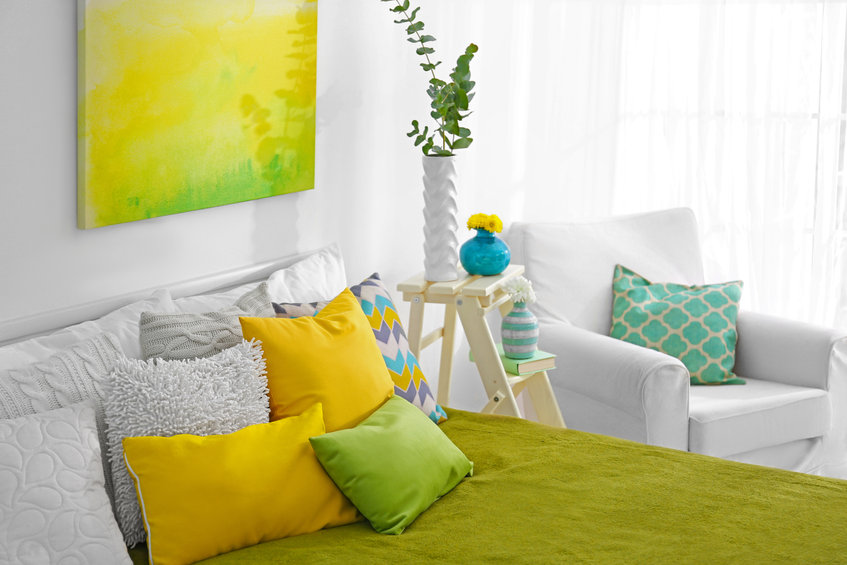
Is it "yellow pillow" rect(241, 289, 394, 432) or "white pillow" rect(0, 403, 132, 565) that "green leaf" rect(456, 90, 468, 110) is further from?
"white pillow" rect(0, 403, 132, 565)

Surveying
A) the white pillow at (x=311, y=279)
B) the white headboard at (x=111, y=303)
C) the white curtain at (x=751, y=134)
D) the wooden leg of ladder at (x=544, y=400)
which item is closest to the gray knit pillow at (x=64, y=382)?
the white headboard at (x=111, y=303)

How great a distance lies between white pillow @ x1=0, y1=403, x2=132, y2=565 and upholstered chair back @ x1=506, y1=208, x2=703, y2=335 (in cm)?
190

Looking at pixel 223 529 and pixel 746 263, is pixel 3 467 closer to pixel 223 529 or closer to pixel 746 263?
pixel 223 529

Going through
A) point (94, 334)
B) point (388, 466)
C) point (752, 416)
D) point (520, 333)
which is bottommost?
point (752, 416)

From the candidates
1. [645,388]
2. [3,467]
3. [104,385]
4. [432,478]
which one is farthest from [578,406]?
[3,467]

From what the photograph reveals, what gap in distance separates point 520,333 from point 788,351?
939 millimetres

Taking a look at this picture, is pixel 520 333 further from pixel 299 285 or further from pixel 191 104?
pixel 191 104

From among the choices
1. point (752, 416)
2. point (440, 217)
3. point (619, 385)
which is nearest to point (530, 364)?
point (619, 385)

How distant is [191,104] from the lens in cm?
229

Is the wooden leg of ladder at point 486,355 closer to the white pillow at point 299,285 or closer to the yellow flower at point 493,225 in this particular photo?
the yellow flower at point 493,225

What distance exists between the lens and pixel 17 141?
1.89 meters

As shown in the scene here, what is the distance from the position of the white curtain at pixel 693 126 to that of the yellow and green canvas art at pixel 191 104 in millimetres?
1216

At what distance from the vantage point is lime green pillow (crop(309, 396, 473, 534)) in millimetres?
1791

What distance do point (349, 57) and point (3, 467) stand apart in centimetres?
181
